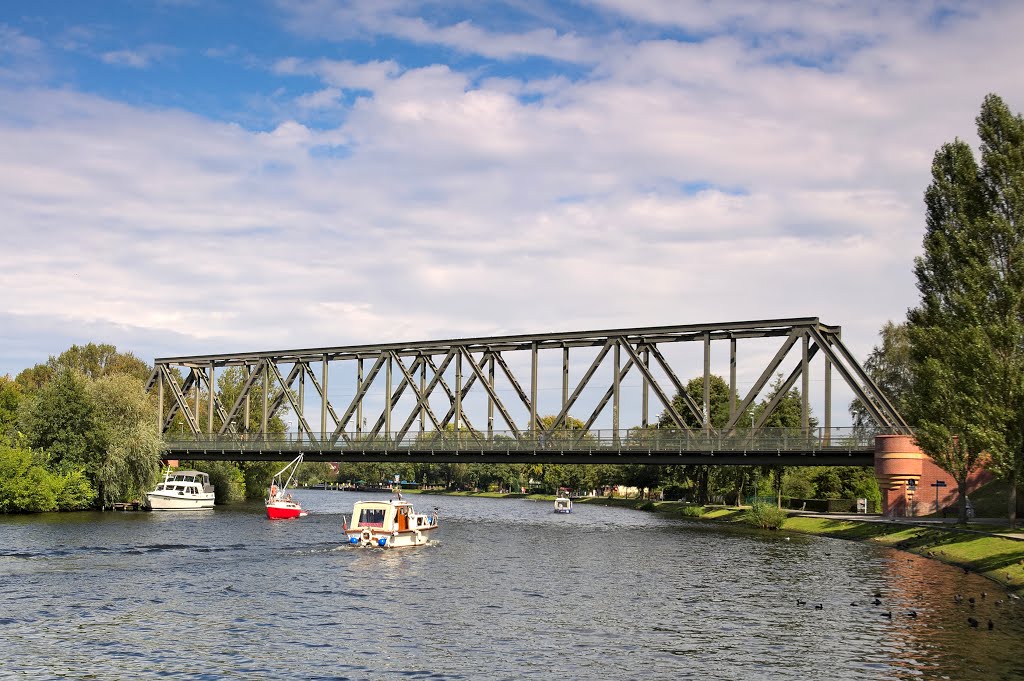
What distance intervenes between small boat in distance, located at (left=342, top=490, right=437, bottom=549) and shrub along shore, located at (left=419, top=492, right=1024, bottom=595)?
1303 inches

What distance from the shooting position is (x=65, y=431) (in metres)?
96.6

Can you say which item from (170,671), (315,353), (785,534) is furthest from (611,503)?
(170,671)

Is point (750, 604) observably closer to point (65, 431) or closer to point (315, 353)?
point (65, 431)

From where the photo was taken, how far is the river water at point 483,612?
30.8 meters

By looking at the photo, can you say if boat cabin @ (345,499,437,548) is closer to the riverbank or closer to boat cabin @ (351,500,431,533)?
boat cabin @ (351,500,431,533)

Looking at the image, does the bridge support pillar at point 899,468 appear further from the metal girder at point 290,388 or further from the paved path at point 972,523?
the metal girder at point 290,388

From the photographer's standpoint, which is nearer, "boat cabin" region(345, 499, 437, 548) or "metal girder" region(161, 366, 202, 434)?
"boat cabin" region(345, 499, 437, 548)

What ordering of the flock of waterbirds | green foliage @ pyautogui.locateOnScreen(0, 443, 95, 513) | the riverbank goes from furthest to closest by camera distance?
1. green foliage @ pyautogui.locateOnScreen(0, 443, 95, 513)
2. the riverbank
3. the flock of waterbirds

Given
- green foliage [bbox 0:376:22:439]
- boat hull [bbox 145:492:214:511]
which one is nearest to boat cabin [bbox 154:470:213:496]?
boat hull [bbox 145:492:214:511]

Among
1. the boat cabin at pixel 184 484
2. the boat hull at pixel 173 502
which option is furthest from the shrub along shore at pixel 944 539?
the boat cabin at pixel 184 484

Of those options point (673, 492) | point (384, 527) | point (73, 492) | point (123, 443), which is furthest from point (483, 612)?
point (673, 492)

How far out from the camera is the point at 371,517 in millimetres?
69688

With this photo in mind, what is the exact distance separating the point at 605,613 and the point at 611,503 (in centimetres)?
12455

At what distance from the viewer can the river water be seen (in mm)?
30766
